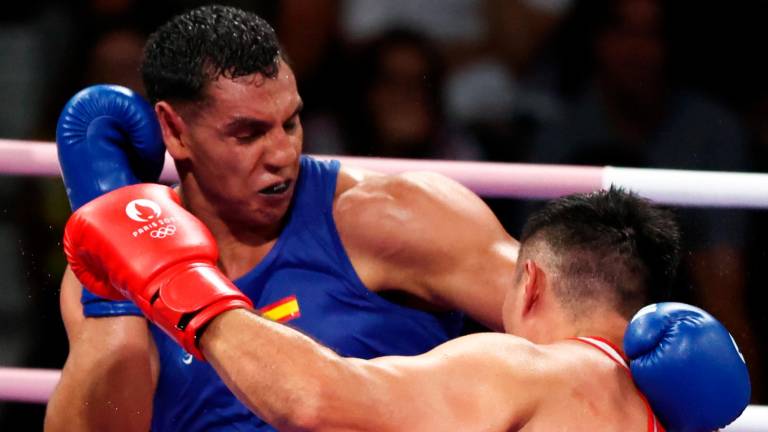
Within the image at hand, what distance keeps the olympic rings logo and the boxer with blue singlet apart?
325 millimetres

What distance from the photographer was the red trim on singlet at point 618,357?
5.74 ft

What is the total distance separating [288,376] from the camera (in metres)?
1.60

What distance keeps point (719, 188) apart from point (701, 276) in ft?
1.99

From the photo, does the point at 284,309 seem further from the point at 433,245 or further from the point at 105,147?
the point at 105,147

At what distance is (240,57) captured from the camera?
2182 millimetres

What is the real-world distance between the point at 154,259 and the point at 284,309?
1.52 feet

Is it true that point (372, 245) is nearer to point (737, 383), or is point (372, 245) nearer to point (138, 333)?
point (138, 333)

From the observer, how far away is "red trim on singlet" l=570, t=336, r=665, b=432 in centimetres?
175

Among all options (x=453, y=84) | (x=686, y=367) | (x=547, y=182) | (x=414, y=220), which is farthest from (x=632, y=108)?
(x=686, y=367)

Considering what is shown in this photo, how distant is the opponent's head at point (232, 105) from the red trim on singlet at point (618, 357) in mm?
707

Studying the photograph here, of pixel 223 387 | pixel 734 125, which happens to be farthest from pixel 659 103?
pixel 223 387

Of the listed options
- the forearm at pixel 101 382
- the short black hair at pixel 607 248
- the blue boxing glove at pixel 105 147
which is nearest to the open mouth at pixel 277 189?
the blue boxing glove at pixel 105 147

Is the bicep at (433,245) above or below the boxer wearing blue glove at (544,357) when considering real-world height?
below

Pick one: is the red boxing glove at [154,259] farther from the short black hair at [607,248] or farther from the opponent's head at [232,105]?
the short black hair at [607,248]
